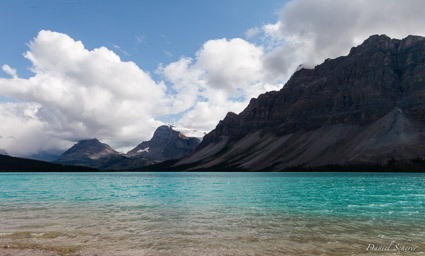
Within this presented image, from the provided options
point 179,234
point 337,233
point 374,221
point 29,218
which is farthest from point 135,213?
point 374,221

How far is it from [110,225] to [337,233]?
16499 millimetres

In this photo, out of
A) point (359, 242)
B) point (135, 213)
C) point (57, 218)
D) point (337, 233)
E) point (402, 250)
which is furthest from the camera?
point (135, 213)

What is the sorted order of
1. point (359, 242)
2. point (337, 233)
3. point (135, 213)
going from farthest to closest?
point (135, 213) < point (337, 233) < point (359, 242)

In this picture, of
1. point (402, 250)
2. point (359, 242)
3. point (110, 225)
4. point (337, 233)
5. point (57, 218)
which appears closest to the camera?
point (402, 250)

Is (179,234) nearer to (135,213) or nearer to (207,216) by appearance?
(207,216)

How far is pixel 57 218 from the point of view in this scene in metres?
26.5

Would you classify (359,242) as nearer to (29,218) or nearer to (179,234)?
(179,234)

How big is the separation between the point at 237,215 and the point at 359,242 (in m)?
12.2

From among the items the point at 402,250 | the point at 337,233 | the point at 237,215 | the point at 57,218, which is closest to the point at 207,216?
the point at 237,215

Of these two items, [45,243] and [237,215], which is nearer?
[45,243]

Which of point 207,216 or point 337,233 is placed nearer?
point 337,233

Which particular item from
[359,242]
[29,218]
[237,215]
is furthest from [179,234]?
[29,218]

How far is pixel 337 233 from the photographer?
63.1ft

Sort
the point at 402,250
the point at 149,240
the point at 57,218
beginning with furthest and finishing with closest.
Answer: the point at 57,218 → the point at 149,240 → the point at 402,250
